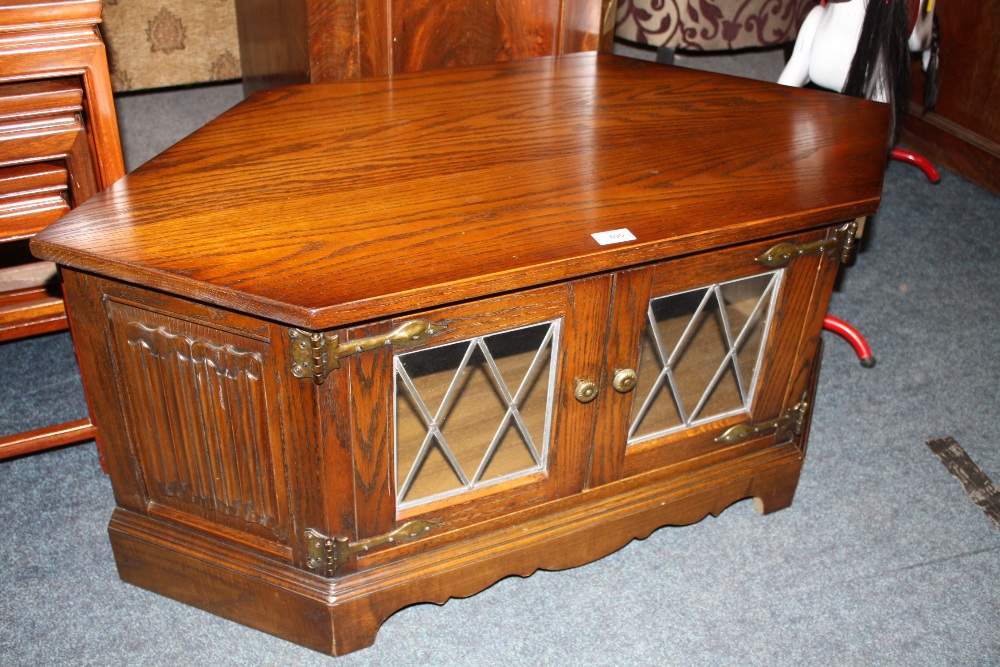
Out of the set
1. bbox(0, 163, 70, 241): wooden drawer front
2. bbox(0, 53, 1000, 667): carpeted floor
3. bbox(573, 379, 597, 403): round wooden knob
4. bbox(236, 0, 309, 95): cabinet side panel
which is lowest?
bbox(0, 53, 1000, 667): carpeted floor

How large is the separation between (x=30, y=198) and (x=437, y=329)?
524mm

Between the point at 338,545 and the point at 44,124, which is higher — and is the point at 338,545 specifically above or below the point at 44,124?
below

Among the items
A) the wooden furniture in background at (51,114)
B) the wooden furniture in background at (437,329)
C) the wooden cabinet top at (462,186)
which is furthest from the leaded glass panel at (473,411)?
the wooden furniture in background at (51,114)

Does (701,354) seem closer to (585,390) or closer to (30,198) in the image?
(585,390)

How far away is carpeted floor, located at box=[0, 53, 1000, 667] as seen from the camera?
122cm

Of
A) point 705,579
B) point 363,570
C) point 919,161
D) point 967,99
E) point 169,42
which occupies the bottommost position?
point 705,579

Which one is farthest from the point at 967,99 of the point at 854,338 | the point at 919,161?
the point at 854,338

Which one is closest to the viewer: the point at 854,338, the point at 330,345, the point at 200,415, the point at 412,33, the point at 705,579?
the point at 330,345

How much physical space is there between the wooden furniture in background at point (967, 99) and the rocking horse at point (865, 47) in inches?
27.2

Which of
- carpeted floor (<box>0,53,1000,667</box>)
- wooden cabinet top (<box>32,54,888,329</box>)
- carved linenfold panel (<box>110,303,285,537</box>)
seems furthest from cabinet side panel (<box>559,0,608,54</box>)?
carved linenfold panel (<box>110,303,285,537</box>)

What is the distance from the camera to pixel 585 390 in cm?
114

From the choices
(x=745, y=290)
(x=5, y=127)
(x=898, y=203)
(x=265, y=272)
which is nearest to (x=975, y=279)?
(x=898, y=203)

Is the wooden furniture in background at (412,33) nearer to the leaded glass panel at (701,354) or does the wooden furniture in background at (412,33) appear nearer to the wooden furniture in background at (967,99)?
the leaded glass panel at (701,354)

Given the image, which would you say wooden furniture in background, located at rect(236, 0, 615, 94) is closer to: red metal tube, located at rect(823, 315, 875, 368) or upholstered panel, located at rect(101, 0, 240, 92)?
upholstered panel, located at rect(101, 0, 240, 92)
